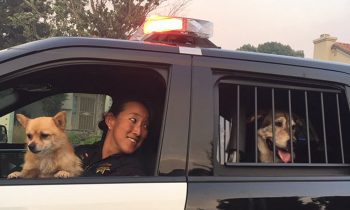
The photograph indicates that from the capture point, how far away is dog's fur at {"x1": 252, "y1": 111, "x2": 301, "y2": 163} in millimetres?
2531

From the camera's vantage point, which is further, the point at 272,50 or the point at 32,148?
the point at 272,50

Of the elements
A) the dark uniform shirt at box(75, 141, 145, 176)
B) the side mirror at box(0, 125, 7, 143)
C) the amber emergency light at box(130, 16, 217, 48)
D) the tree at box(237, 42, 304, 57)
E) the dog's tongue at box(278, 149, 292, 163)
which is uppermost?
the tree at box(237, 42, 304, 57)

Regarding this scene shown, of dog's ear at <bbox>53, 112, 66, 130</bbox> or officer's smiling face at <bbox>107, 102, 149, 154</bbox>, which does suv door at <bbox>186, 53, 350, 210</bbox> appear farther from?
dog's ear at <bbox>53, 112, 66, 130</bbox>

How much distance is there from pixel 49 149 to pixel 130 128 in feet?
1.58

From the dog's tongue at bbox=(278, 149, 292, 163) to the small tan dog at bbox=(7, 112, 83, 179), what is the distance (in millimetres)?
996

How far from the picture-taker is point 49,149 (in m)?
2.55

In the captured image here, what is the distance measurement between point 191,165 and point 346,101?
949 mm

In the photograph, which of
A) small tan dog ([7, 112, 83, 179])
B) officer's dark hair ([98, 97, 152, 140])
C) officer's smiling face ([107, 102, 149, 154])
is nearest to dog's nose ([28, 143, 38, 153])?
small tan dog ([7, 112, 83, 179])

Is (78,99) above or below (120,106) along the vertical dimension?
above

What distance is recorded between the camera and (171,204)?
6.99ft

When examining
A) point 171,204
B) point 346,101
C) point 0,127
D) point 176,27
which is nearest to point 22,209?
point 171,204

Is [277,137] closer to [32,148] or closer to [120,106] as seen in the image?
[120,106]

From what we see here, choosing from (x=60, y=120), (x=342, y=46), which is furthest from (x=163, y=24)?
(x=342, y=46)

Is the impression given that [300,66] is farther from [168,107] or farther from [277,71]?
[168,107]
